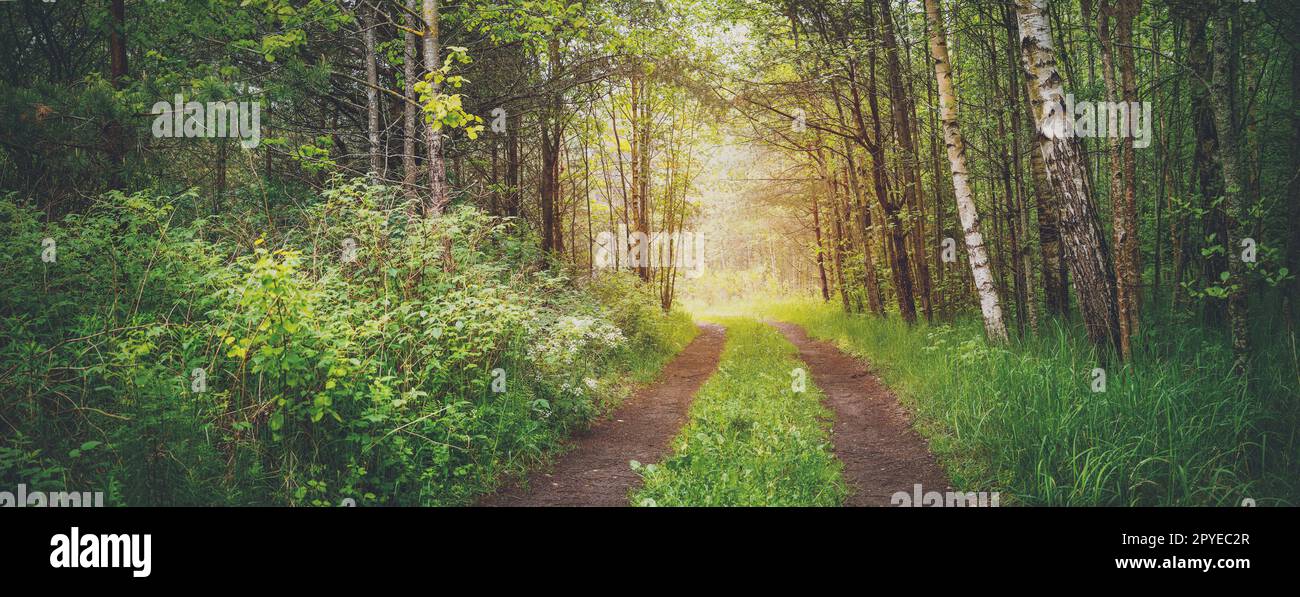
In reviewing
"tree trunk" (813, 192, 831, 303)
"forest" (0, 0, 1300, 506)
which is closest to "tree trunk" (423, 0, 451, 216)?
"forest" (0, 0, 1300, 506)

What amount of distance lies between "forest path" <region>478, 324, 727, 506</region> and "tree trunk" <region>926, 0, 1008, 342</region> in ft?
15.5

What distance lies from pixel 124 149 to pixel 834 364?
39.6 ft

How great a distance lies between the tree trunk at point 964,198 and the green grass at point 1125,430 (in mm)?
1448

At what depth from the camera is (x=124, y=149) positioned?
6555 millimetres

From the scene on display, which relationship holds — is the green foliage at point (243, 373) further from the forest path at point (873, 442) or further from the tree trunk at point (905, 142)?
the tree trunk at point (905, 142)

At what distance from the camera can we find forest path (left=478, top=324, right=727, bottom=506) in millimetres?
5020

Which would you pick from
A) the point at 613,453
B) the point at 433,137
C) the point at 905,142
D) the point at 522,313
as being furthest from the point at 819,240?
the point at 522,313

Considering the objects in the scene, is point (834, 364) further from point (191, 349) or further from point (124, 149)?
point (124, 149)

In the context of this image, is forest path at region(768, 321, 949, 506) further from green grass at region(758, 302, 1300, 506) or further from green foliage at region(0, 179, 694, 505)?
green foliage at region(0, 179, 694, 505)

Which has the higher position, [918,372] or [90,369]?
[90,369]

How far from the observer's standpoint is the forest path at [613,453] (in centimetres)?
502

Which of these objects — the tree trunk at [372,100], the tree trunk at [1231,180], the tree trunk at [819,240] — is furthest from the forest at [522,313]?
the tree trunk at [819,240]
